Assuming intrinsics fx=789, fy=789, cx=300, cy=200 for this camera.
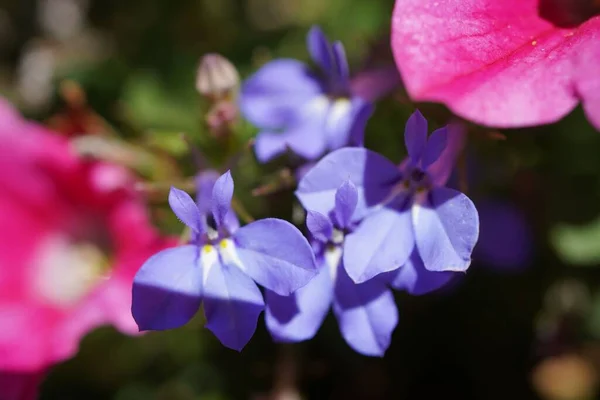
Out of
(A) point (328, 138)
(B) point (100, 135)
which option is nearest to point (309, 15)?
(B) point (100, 135)

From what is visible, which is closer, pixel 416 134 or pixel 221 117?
pixel 416 134

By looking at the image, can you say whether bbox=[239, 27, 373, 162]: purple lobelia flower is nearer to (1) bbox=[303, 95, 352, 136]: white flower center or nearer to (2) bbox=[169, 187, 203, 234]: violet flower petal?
(1) bbox=[303, 95, 352, 136]: white flower center

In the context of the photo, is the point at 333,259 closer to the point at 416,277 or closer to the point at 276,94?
the point at 416,277

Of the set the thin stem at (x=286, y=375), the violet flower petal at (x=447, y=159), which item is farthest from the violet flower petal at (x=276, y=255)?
the thin stem at (x=286, y=375)

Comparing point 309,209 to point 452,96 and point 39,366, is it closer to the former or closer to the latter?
point 452,96

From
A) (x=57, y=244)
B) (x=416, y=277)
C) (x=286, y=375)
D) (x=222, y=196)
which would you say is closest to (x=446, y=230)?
(x=416, y=277)

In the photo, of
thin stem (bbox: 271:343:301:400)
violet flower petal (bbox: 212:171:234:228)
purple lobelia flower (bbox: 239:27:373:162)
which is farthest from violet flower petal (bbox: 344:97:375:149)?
thin stem (bbox: 271:343:301:400)
